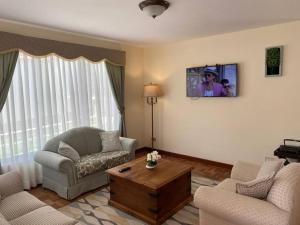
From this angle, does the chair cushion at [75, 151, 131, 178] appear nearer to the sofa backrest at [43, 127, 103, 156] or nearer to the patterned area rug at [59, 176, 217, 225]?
the sofa backrest at [43, 127, 103, 156]

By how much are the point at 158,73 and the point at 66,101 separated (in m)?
2.18

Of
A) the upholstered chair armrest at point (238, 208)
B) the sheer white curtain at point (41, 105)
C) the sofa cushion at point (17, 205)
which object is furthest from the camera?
the sheer white curtain at point (41, 105)

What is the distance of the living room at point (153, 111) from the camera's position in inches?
91.2

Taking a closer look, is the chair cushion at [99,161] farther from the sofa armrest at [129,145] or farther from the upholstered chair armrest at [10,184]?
the upholstered chair armrest at [10,184]

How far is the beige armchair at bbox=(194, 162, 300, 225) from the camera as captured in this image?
1688 mm

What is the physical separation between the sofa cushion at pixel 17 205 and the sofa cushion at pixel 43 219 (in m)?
0.10

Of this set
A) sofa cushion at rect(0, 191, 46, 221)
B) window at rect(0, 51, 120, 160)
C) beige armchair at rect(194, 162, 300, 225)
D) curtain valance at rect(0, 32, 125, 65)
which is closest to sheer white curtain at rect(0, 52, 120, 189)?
window at rect(0, 51, 120, 160)

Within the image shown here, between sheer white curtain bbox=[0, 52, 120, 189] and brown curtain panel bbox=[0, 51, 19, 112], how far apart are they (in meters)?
0.12

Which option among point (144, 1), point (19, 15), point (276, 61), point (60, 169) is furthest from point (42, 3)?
point (276, 61)

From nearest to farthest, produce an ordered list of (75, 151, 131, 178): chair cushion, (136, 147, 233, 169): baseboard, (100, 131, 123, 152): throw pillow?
(75, 151, 131, 178): chair cushion < (100, 131, 123, 152): throw pillow < (136, 147, 233, 169): baseboard

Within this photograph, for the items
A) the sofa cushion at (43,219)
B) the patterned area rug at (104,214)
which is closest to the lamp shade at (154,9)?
the sofa cushion at (43,219)

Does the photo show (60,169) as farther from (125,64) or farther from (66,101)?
(125,64)

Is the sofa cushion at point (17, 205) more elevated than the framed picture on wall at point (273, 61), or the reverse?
the framed picture on wall at point (273, 61)

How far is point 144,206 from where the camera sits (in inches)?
106
